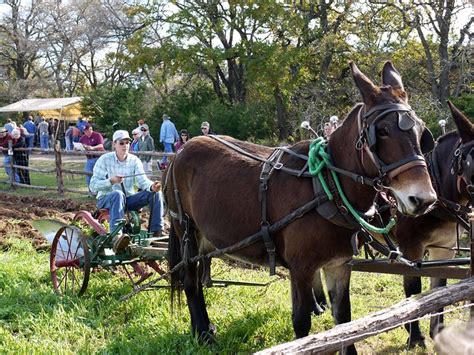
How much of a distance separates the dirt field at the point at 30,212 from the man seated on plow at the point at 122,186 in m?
2.56

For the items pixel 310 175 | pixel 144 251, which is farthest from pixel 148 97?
pixel 310 175

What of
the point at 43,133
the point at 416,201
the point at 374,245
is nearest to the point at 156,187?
the point at 374,245

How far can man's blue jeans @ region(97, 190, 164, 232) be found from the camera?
6219 mm

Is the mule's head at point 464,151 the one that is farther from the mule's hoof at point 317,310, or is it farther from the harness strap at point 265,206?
the mule's hoof at point 317,310

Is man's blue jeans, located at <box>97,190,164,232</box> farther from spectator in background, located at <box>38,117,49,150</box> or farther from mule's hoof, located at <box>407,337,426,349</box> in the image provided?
spectator in background, located at <box>38,117,49,150</box>

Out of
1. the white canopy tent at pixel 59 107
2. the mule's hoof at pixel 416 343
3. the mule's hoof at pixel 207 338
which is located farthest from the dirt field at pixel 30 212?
the white canopy tent at pixel 59 107

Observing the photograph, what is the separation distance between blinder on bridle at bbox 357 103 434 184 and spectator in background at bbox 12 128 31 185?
14431 millimetres

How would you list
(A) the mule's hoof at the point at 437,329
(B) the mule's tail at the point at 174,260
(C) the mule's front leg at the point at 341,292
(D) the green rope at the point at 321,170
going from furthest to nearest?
1. (B) the mule's tail at the point at 174,260
2. (C) the mule's front leg at the point at 341,292
3. (D) the green rope at the point at 321,170
4. (A) the mule's hoof at the point at 437,329

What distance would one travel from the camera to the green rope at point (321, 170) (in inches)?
149

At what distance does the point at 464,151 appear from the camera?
462 centimetres

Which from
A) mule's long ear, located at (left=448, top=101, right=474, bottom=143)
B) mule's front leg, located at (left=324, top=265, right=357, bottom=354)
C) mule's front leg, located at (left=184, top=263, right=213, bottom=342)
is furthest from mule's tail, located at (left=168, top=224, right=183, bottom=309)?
mule's long ear, located at (left=448, top=101, right=474, bottom=143)

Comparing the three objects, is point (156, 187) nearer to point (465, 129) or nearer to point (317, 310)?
point (317, 310)

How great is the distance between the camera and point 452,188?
4.93 metres

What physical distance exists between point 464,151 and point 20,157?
47.9ft
